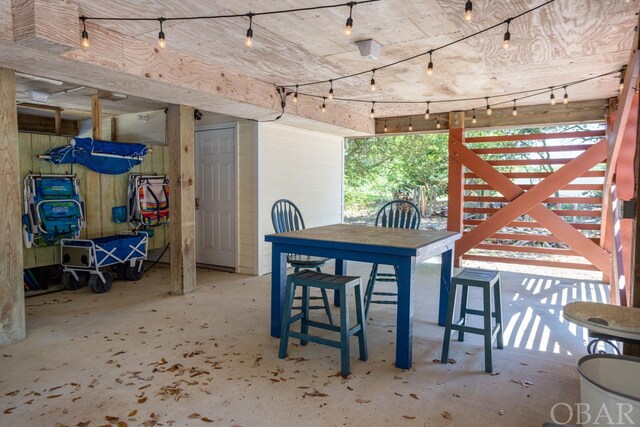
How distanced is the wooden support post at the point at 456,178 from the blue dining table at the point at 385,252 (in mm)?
2813

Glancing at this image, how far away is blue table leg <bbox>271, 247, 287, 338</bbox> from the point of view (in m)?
3.33

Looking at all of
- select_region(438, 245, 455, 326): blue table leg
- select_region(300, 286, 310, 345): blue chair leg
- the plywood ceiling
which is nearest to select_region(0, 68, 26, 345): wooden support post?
the plywood ceiling

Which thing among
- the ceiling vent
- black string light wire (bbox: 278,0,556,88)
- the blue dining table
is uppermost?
black string light wire (bbox: 278,0,556,88)

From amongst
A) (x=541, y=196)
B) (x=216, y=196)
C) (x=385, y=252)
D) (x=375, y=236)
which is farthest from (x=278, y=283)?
(x=541, y=196)

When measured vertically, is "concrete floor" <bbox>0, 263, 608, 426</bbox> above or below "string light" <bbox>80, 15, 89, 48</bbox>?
below

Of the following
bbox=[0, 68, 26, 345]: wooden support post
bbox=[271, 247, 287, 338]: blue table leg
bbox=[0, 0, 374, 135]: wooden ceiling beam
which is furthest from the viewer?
bbox=[271, 247, 287, 338]: blue table leg

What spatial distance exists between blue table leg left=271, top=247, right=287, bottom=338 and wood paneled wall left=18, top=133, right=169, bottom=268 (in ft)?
10.3

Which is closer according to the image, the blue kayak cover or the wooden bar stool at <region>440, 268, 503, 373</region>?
the wooden bar stool at <region>440, 268, 503, 373</region>

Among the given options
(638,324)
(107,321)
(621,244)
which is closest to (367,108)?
(621,244)

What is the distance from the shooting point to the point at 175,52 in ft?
11.8

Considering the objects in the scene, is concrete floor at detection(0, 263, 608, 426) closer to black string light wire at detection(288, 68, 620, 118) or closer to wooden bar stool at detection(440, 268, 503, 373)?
wooden bar stool at detection(440, 268, 503, 373)

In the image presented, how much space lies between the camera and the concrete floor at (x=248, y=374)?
89.2 inches

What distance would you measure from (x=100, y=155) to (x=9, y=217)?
2143mm

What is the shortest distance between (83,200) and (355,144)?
8.22m
